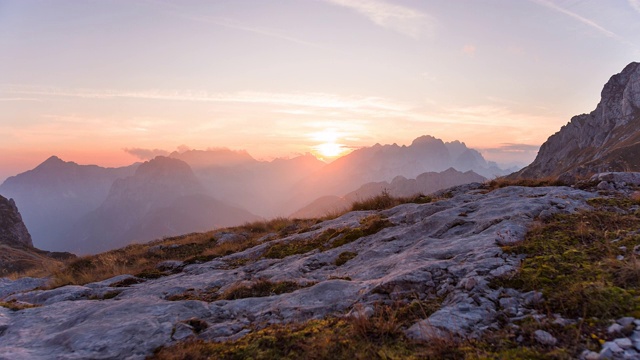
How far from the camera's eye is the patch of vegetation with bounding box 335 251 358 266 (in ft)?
35.1

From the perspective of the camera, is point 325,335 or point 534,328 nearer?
point 534,328

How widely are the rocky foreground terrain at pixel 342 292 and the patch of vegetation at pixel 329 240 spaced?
0.07 metres

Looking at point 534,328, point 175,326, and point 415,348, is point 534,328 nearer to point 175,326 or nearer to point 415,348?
point 415,348

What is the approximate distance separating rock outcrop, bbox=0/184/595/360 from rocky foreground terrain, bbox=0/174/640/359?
0.03 m

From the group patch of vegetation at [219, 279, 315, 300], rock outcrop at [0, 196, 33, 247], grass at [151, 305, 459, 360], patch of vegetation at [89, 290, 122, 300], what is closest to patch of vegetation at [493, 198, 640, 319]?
grass at [151, 305, 459, 360]

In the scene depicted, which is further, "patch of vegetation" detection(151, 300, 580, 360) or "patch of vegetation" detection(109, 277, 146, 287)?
"patch of vegetation" detection(109, 277, 146, 287)

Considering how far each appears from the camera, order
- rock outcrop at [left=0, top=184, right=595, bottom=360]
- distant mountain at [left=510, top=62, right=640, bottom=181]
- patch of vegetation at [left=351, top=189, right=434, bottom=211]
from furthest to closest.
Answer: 1. distant mountain at [left=510, top=62, right=640, bottom=181]
2. patch of vegetation at [left=351, top=189, right=434, bottom=211]
3. rock outcrop at [left=0, top=184, right=595, bottom=360]

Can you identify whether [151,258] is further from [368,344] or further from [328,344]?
[368,344]

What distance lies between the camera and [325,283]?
786 centimetres

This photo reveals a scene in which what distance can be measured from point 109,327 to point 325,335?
180 inches

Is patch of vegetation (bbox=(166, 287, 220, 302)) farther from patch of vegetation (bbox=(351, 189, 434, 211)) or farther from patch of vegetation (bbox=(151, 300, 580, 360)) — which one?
patch of vegetation (bbox=(351, 189, 434, 211))

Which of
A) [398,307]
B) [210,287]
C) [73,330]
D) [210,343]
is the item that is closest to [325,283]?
[398,307]

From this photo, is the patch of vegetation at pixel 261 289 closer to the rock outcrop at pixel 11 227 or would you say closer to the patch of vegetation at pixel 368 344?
the patch of vegetation at pixel 368 344

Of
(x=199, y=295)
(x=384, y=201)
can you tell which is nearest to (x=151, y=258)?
(x=199, y=295)
